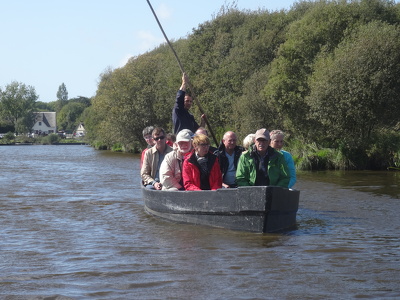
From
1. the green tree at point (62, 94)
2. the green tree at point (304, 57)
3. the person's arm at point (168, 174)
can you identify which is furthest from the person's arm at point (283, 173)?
the green tree at point (62, 94)

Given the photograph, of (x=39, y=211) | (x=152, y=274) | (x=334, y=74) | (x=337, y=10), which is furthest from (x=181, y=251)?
(x=337, y=10)

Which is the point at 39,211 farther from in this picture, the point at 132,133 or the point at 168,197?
the point at 132,133

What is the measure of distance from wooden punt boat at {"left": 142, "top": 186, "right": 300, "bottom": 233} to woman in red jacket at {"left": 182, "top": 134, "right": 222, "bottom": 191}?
→ 0.70 feet

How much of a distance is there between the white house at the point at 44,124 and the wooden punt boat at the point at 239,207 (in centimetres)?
11876

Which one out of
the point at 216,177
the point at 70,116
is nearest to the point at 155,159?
the point at 216,177

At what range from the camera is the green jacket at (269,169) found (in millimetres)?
9203

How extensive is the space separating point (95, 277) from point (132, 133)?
134 feet

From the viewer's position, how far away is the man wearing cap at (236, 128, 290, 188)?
9.18m

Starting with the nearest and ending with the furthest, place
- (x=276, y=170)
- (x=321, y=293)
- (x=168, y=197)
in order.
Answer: (x=321, y=293)
(x=276, y=170)
(x=168, y=197)

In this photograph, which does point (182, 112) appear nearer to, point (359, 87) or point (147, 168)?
point (147, 168)

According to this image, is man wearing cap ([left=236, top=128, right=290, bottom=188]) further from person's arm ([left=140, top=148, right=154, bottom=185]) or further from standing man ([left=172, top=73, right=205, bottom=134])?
person's arm ([left=140, top=148, right=154, bottom=185])

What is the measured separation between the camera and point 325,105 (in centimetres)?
2481

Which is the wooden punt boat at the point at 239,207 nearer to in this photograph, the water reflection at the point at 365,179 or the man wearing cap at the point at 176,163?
the man wearing cap at the point at 176,163

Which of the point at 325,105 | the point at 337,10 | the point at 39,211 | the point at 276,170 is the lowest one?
the point at 39,211
